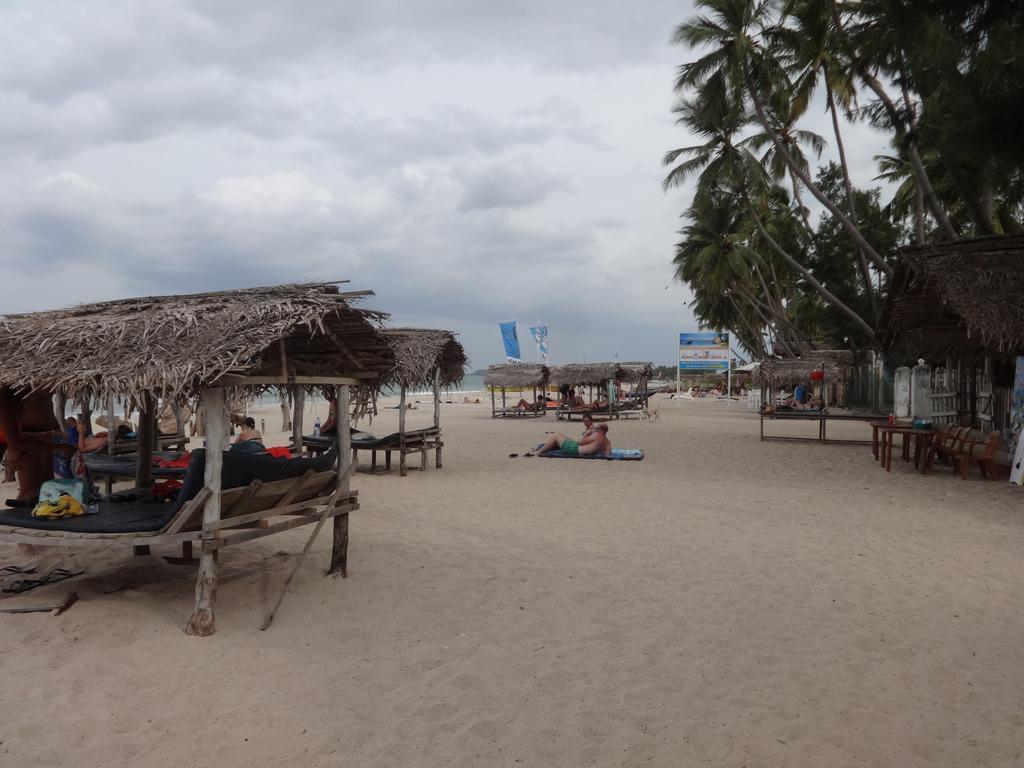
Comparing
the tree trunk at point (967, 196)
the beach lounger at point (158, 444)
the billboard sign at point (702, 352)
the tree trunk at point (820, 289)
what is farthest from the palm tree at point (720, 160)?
the beach lounger at point (158, 444)

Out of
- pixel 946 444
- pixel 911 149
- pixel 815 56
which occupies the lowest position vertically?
pixel 946 444

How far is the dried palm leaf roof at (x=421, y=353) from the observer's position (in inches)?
402

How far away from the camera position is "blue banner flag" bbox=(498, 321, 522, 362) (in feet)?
95.6

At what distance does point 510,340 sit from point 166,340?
2589 cm

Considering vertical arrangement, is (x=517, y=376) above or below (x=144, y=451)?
above

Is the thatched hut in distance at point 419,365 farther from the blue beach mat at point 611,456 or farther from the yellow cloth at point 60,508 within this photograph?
the yellow cloth at point 60,508

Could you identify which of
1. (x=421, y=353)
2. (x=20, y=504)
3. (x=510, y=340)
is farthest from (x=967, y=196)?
(x=510, y=340)

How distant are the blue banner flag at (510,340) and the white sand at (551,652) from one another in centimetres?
2224

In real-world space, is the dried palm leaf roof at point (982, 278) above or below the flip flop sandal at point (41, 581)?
above

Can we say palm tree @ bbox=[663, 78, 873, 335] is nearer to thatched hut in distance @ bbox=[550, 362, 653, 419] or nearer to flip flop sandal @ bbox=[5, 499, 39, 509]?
thatched hut in distance @ bbox=[550, 362, 653, 419]

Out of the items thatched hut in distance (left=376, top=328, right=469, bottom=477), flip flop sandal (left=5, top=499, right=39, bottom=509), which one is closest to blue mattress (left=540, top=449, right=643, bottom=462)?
thatched hut in distance (left=376, top=328, right=469, bottom=477)

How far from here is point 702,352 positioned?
33.8 m

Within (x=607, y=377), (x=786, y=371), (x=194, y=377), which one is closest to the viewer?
(x=194, y=377)

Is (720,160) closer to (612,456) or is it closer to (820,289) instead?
(820,289)
